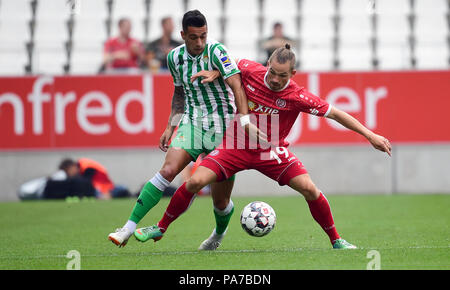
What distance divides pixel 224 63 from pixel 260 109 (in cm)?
52

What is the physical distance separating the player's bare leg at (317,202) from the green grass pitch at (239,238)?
0.54ft

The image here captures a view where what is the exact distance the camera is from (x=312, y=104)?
689 cm

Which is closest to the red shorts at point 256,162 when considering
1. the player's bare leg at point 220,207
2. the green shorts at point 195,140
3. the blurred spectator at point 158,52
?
the green shorts at point 195,140

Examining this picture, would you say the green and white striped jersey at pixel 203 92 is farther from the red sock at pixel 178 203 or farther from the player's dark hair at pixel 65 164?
the player's dark hair at pixel 65 164

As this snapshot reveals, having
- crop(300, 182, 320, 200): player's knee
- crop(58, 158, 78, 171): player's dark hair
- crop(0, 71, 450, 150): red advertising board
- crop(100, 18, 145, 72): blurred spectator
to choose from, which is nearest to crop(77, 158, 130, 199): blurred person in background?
crop(58, 158, 78, 171): player's dark hair

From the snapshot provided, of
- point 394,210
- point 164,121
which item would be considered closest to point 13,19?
point 164,121

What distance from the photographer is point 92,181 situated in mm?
15039

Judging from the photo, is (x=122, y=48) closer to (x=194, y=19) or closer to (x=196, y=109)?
(x=196, y=109)

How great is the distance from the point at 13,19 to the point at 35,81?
289 cm

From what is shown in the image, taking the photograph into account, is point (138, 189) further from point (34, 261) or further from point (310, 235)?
point (34, 261)

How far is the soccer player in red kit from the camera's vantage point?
685 centimetres

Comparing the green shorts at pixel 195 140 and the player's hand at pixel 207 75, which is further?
the green shorts at pixel 195 140

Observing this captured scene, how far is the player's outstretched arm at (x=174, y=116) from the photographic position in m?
7.54

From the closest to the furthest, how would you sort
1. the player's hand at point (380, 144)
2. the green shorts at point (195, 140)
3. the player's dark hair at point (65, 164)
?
the player's hand at point (380, 144), the green shorts at point (195, 140), the player's dark hair at point (65, 164)
